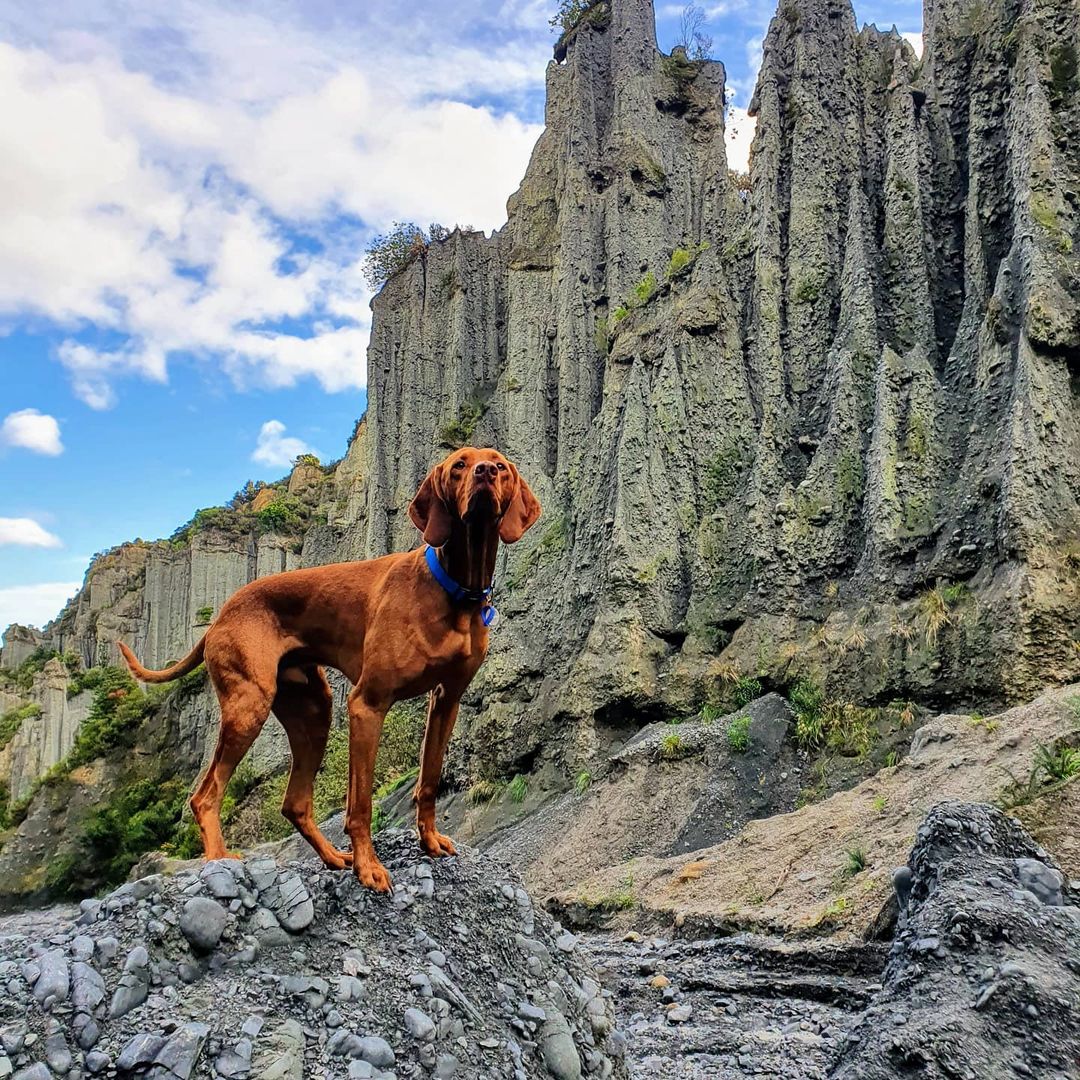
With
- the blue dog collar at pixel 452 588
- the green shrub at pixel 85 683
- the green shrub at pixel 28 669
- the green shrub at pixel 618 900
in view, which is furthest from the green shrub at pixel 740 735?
the green shrub at pixel 28 669

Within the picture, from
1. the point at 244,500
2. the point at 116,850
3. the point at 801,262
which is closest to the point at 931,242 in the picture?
the point at 801,262

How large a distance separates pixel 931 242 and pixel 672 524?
8.11 m

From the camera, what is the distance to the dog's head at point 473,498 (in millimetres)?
5645

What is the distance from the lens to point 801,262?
23.2 m

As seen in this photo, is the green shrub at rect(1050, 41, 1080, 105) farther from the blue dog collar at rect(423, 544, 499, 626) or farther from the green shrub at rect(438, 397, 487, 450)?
the green shrub at rect(438, 397, 487, 450)

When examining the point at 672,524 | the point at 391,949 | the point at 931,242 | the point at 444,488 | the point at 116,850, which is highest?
the point at 931,242

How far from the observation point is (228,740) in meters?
5.91

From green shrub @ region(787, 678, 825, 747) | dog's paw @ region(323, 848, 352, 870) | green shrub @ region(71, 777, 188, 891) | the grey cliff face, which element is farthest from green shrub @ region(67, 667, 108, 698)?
dog's paw @ region(323, 848, 352, 870)

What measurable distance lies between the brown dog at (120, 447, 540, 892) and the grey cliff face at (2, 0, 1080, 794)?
12341 mm

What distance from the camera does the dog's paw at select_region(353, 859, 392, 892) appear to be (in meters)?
5.41

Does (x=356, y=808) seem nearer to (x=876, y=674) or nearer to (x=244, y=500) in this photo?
(x=876, y=674)

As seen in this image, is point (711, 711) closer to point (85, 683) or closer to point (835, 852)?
point (835, 852)

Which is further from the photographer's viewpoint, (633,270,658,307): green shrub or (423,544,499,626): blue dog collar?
(633,270,658,307): green shrub

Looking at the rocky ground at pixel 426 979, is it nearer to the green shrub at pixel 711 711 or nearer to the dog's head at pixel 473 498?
the dog's head at pixel 473 498
